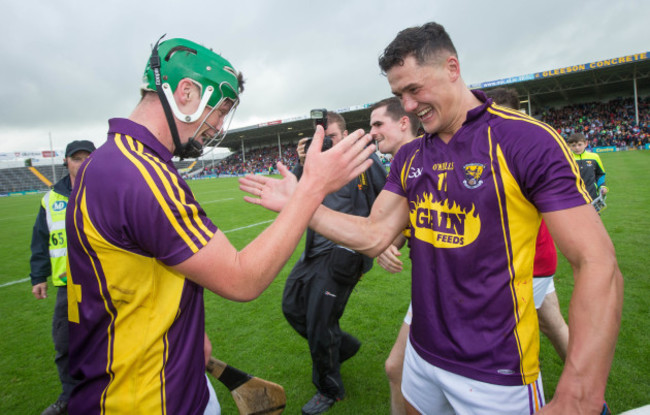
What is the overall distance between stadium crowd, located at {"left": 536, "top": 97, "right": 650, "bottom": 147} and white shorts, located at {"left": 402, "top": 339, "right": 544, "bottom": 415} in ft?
121

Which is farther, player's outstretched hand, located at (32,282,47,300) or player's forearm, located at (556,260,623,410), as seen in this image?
player's outstretched hand, located at (32,282,47,300)

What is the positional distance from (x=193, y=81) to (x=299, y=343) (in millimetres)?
3609

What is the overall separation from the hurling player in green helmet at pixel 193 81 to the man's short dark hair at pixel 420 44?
3.05ft

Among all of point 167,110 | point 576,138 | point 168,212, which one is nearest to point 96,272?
point 168,212

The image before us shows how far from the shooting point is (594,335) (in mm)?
1240

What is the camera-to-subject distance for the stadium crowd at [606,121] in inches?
1242

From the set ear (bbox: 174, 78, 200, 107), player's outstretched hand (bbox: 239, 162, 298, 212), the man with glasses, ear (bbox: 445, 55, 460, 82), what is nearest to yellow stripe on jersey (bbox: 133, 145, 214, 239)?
ear (bbox: 174, 78, 200, 107)

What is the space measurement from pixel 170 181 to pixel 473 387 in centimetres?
171

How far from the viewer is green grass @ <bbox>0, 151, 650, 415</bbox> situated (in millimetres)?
3348

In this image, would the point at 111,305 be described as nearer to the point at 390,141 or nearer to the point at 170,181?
the point at 170,181

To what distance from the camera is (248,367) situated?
389 cm

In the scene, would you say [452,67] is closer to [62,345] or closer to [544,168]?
[544,168]

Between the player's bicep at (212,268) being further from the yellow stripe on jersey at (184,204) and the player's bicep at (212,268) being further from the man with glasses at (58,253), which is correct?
the man with glasses at (58,253)

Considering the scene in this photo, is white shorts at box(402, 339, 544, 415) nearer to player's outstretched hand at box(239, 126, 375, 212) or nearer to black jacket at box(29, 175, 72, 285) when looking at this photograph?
player's outstretched hand at box(239, 126, 375, 212)
